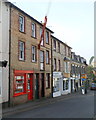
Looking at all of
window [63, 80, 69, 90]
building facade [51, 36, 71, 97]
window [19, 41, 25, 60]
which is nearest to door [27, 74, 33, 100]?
window [19, 41, 25, 60]

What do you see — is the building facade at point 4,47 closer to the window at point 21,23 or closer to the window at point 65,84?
the window at point 21,23

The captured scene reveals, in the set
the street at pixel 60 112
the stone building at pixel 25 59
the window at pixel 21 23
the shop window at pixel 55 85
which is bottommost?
the street at pixel 60 112

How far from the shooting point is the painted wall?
52.0 ft

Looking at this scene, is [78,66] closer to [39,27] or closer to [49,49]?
[49,49]

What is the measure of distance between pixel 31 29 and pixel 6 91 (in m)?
7.84

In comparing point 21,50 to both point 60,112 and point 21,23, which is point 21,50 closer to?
point 21,23

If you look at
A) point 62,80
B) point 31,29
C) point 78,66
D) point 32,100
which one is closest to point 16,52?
point 31,29

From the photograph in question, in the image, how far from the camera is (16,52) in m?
17.9

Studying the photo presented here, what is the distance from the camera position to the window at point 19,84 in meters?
17.9

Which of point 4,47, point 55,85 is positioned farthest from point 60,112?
point 55,85

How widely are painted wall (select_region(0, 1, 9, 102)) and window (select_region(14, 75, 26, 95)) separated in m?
1.69

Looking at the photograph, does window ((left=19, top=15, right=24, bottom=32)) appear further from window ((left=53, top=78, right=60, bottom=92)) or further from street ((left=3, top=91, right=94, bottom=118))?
window ((left=53, top=78, right=60, bottom=92))

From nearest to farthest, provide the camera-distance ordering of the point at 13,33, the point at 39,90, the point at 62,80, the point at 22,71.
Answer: the point at 13,33 < the point at 22,71 < the point at 39,90 < the point at 62,80

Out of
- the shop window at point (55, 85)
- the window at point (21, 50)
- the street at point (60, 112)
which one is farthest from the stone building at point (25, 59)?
the shop window at point (55, 85)
